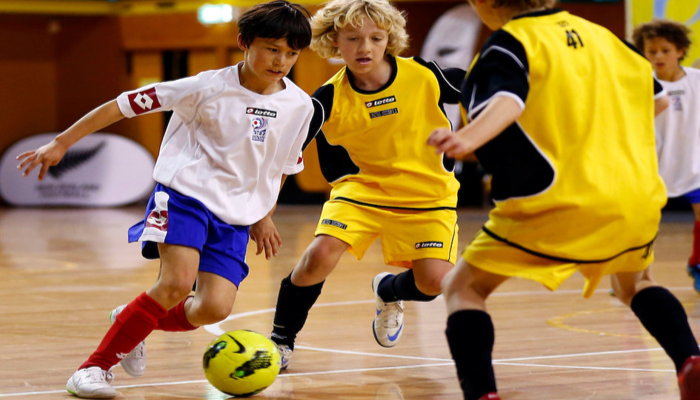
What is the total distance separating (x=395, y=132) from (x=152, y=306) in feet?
4.27

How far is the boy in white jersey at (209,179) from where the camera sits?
3146 millimetres

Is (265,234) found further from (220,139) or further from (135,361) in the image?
(135,361)

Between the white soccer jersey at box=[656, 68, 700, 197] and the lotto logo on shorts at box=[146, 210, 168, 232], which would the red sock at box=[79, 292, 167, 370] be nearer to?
the lotto logo on shorts at box=[146, 210, 168, 232]

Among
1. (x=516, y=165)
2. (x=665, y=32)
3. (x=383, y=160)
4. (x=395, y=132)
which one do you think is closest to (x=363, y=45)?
(x=395, y=132)

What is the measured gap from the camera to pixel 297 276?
3.73 metres

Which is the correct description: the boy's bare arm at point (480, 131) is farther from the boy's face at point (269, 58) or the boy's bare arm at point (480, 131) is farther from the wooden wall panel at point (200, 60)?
the wooden wall panel at point (200, 60)

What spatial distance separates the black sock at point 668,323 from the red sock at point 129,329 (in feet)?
5.24

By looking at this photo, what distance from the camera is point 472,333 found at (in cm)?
248

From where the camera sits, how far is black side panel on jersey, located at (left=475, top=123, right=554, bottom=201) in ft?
7.93

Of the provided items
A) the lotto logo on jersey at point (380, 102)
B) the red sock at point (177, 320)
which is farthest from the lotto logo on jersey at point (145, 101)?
the lotto logo on jersey at point (380, 102)

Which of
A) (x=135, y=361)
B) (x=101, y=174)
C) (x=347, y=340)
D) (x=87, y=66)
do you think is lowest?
(x=101, y=174)

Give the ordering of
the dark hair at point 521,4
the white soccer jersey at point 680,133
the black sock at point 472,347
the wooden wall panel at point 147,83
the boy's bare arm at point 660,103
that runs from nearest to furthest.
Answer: the black sock at point 472,347 → the dark hair at point 521,4 → the boy's bare arm at point 660,103 → the white soccer jersey at point 680,133 → the wooden wall panel at point 147,83

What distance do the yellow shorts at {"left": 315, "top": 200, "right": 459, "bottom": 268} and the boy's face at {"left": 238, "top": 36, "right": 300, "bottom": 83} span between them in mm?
741

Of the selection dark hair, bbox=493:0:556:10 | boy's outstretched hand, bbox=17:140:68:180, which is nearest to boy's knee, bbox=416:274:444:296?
dark hair, bbox=493:0:556:10
